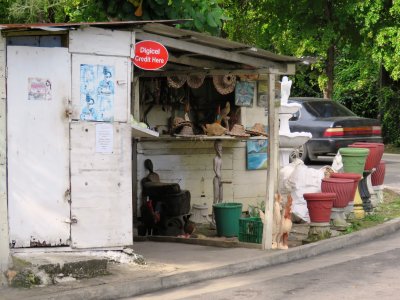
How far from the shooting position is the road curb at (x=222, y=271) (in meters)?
7.10

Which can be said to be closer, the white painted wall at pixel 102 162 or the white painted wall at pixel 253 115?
the white painted wall at pixel 102 162

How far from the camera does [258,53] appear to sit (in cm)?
939

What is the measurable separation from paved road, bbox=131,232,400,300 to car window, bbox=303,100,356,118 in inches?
381

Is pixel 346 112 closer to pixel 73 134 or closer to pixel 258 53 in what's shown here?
pixel 258 53

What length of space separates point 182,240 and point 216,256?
1.36 metres

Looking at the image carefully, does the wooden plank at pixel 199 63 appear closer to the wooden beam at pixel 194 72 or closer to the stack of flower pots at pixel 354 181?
the wooden beam at pixel 194 72

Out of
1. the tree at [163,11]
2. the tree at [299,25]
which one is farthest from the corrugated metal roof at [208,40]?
the tree at [299,25]

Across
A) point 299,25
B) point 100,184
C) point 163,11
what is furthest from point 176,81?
point 299,25

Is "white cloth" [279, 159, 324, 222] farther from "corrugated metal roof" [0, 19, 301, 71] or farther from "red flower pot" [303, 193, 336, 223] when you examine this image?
"corrugated metal roof" [0, 19, 301, 71]

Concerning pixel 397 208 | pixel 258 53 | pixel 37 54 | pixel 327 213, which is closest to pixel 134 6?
pixel 258 53

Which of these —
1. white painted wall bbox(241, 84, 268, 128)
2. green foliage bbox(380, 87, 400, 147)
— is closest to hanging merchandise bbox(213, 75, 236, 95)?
white painted wall bbox(241, 84, 268, 128)

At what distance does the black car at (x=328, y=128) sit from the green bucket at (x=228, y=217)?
26.0 ft

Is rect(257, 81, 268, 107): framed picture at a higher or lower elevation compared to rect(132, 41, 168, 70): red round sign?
lower

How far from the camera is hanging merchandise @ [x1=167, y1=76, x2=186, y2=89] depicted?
11.2 m
